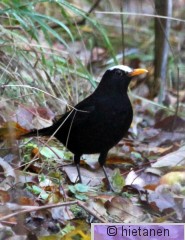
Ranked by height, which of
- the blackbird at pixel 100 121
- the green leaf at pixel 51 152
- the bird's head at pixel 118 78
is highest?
the bird's head at pixel 118 78

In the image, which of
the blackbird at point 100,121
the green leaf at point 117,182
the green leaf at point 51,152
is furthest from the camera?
the green leaf at point 51,152

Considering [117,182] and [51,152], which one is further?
[51,152]

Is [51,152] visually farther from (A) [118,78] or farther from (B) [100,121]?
(A) [118,78]

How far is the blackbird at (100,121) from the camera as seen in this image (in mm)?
4023

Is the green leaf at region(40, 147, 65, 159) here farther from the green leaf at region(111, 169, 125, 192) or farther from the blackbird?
the green leaf at region(111, 169, 125, 192)

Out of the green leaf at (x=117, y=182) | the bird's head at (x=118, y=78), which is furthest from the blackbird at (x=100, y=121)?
the green leaf at (x=117, y=182)

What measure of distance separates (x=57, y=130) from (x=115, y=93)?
40 cm

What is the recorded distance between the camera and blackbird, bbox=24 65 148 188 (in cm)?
402

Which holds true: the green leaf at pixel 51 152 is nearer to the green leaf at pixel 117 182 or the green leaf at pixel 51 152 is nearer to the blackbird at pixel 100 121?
the blackbird at pixel 100 121

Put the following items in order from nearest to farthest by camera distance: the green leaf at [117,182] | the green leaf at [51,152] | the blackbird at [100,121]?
1. the green leaf at [117,182]
2. the blackbird at [100,121]
3. the green leaf at [51,152]

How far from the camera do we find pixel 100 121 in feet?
13.2

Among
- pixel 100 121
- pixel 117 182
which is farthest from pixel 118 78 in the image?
pixel 117 182

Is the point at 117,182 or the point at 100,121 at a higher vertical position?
the point at 100,121

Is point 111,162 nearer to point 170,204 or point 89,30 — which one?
point 170,204
